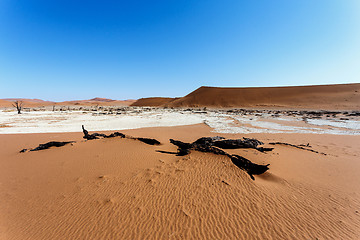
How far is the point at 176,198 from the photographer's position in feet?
11.1

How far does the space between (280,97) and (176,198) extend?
72.3 m

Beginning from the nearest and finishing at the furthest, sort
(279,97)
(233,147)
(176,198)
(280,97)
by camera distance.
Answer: (176,198), (233,147), (280,97), (279,97)

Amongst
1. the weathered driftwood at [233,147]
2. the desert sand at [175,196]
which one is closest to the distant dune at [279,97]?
the weathered driftwood at [233,147]

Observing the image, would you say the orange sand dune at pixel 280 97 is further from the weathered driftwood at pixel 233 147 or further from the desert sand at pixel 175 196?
the desert sand at pixel 175 196

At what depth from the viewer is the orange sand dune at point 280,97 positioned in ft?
161

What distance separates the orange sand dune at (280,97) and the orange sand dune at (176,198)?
54.7 metres

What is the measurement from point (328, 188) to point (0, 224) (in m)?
7.70

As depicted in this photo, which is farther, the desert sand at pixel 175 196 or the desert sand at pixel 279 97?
the desert sand at pixel 279 97

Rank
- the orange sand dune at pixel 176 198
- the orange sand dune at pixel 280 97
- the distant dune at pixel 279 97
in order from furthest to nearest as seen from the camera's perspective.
Result: the orange sand dune at pixel 280 97 → the distant dune at pixel 279 97 → the orange sand dune at pixel 176 198

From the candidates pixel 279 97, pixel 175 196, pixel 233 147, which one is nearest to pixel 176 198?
pixel 175 196

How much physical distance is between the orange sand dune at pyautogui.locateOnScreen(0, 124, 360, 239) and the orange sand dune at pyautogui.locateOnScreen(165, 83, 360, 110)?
5472cm

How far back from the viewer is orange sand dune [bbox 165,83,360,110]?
49.1 m

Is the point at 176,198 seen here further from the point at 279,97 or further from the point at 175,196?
the point at 279,97

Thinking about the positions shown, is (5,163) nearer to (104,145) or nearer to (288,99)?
(104,145)
